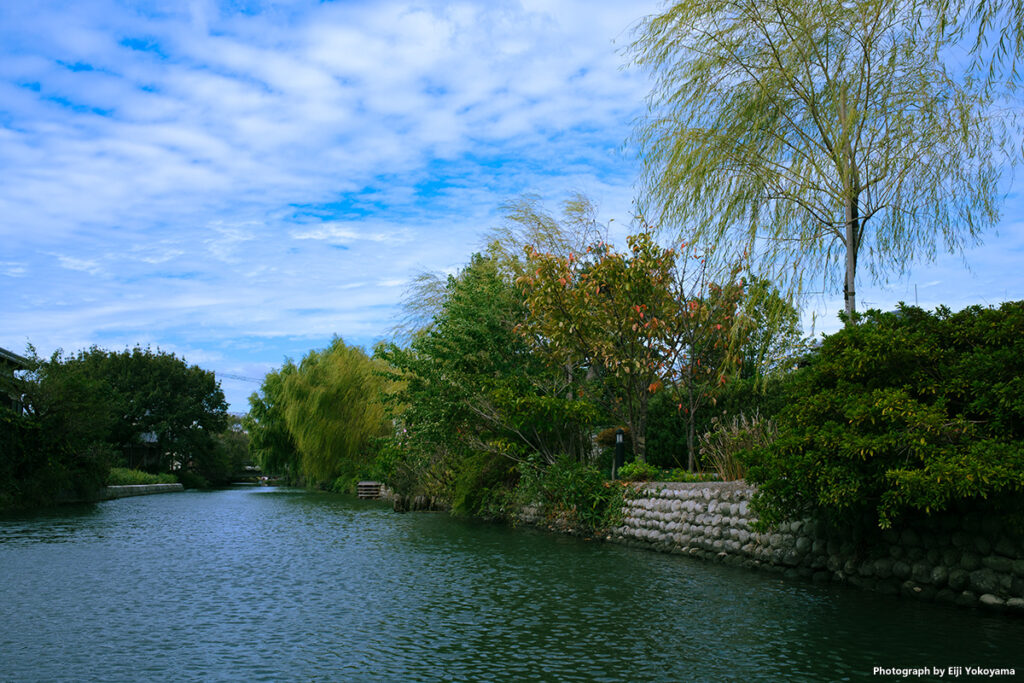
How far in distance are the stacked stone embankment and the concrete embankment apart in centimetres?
2527

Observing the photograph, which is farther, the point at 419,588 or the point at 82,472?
the point at 82,472

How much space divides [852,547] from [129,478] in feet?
118

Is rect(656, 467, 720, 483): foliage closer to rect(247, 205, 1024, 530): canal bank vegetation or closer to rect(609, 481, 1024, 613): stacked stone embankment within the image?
rect(247, 205, 1024, 530): canal bank vegetation

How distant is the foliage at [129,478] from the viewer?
33.7 m

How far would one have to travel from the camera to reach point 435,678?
5.75 metres

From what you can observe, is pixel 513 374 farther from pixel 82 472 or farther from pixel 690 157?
pixel 82 472

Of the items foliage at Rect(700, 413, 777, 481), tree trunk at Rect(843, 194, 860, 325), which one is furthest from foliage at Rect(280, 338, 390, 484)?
tree trunk at Rect(843, 194, 860, 325)

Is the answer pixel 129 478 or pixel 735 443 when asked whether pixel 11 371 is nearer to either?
pixel 129 478

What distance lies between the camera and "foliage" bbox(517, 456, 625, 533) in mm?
15023

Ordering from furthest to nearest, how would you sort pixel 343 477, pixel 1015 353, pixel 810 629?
pixel 343 477 < pixel 1015 353 < pixel 810 629

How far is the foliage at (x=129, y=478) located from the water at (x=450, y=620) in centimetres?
2236

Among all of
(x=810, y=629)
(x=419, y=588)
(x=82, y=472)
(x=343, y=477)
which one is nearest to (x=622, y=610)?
(x=810, y=629)

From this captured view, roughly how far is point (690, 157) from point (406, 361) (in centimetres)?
977

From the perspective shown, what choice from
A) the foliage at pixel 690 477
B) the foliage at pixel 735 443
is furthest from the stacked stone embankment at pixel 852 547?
the foliage at pixel 735 443
